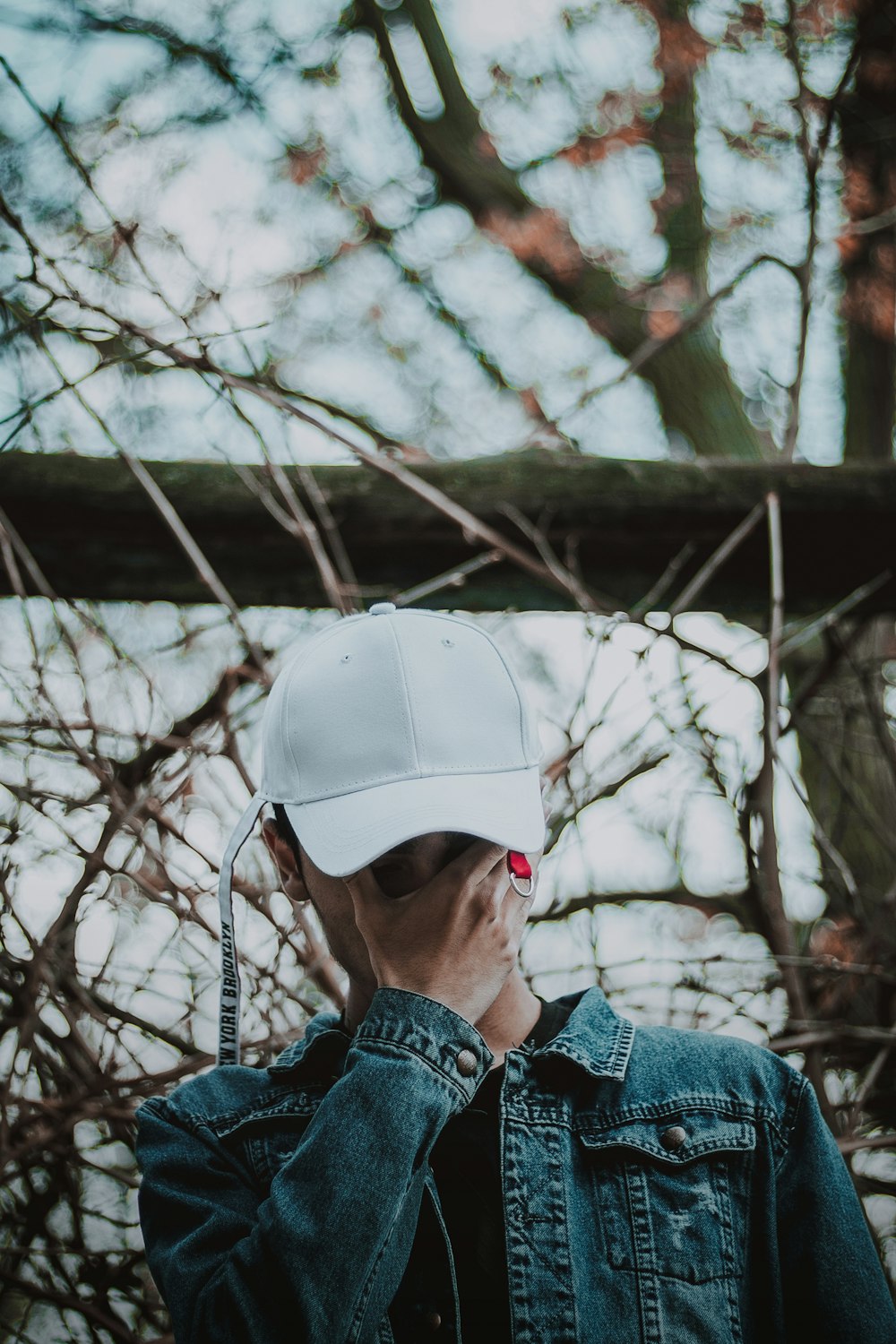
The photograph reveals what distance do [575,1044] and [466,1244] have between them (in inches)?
11.2

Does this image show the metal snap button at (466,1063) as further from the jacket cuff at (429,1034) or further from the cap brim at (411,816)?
the cap brim at (411,816)

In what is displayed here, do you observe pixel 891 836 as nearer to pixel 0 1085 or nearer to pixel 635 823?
pixel 635 823

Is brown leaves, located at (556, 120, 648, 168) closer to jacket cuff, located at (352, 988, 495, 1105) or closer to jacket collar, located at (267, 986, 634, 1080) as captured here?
jacket collar, located at (267, 986, 634, 1080)

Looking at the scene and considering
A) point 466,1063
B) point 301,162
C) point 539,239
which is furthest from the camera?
point 539,239

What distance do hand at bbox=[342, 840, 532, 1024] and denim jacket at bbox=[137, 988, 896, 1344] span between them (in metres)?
0.03

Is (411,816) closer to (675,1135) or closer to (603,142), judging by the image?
(675,1135)

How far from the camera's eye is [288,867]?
1.47 metres

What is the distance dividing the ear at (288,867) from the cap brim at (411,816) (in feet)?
0.33

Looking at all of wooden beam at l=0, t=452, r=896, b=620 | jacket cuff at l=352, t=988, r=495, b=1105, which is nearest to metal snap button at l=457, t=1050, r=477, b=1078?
jacket cuff at l=352, t=988, r=495, b=1105

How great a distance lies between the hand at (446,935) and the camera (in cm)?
124

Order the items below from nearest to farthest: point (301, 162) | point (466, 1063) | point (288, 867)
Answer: point (466, 1063) < point (288, 867) < point (301, 162)

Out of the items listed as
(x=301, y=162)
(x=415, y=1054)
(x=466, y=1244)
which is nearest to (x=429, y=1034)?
(x=415, y=1054)

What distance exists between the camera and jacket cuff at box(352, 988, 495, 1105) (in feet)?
3.95

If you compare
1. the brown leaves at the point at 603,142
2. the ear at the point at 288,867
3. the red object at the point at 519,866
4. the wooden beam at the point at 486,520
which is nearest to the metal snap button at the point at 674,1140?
the red object at the point at 519,866
